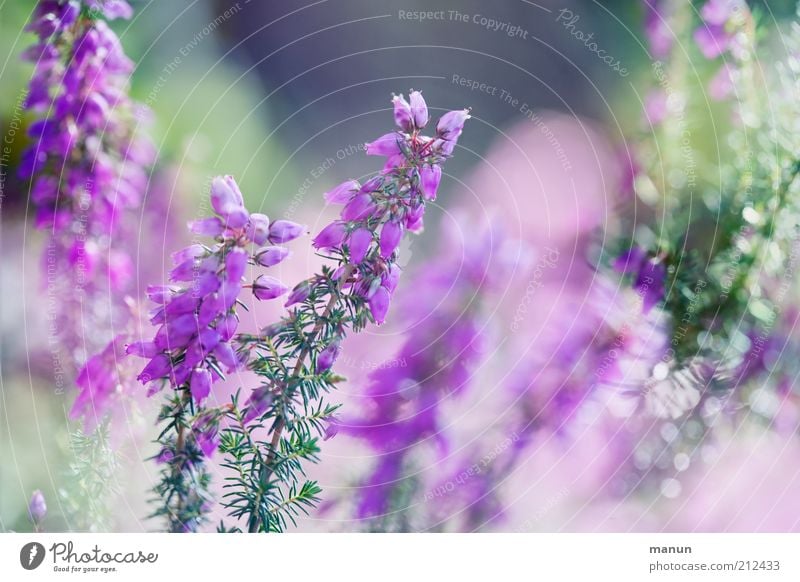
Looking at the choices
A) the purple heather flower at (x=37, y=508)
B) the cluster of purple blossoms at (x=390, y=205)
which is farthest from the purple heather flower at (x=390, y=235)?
the purple heather flower at (x=37, y=508)

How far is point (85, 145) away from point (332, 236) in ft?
0.97

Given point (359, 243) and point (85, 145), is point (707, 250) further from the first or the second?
point (85, 145)

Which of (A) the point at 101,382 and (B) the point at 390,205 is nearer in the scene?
(B) the point at 390,205

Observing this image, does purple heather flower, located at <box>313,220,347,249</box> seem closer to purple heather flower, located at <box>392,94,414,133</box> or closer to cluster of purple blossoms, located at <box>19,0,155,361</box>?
purple heather flower, located at <box>392,94,414,133</box>

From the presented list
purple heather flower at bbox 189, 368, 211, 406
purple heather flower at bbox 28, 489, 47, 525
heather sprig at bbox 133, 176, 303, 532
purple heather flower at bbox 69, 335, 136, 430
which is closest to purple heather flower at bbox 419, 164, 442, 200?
heather sprig at bbox 133, 176, 303, 532

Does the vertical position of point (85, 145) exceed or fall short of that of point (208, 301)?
it exceeds it

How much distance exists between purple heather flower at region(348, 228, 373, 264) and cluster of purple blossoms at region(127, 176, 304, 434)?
5 centimetres

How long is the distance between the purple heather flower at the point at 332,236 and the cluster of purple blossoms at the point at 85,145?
0.25 metres

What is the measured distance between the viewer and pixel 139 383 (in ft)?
2.30

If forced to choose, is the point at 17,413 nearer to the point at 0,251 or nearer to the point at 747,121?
the point at 0,251

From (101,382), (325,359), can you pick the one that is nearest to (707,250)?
(325,359)
